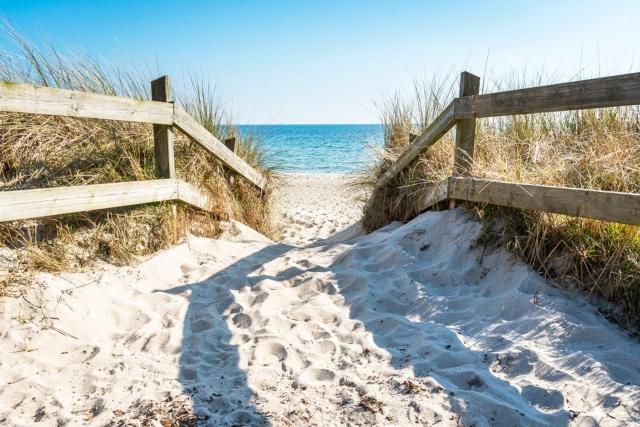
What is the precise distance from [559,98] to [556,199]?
30.1 inches

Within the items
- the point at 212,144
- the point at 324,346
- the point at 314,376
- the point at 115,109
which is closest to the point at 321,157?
the point at 212,144

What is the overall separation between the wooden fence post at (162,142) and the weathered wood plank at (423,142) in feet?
8.56

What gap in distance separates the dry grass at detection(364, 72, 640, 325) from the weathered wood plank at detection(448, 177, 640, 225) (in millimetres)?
143

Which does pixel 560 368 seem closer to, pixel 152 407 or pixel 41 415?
pixel 152 407

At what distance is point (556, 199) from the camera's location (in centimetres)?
341

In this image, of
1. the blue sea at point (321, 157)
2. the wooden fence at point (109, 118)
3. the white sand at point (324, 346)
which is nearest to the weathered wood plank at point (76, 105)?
the wooden fence at point (109, 118)

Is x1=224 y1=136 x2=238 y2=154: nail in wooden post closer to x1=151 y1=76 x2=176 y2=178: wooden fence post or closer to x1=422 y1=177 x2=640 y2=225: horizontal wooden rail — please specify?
x1=151 y1=76 x2=176 y2=178: wooden fence post

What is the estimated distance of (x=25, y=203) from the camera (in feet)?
10.9

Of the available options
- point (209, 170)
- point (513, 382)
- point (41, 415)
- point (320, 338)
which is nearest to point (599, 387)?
point (513, 382)

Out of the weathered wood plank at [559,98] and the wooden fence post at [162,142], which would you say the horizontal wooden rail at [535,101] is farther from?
the wooden fence post at [162,142]

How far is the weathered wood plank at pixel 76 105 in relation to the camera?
322 cm

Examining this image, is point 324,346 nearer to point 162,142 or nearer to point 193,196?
point 193,196

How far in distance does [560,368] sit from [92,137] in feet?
15.0

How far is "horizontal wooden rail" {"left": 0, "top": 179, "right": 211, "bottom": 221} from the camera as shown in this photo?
3.26 meters
